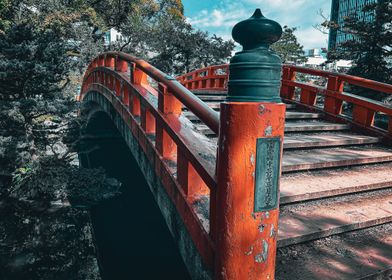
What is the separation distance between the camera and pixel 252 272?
1.86 metres

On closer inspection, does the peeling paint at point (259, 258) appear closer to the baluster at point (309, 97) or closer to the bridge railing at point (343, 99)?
the bridge railing at point (343, 99)

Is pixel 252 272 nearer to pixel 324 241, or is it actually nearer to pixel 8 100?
pixel 324 241

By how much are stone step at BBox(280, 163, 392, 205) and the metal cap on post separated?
4.62 feet

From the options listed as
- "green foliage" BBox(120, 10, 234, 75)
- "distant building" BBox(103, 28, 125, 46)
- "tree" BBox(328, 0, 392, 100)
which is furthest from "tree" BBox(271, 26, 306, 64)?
"tree" BBox(328, 0, 392, 100)

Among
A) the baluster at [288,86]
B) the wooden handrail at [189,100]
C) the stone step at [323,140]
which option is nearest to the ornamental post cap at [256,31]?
the wooden handrail at [189,100]

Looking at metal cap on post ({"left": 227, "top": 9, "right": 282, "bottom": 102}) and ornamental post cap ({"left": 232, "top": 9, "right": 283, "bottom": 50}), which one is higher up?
ornamental post cap ({"left": 232, "top": 9, "right": 283, "bottom": 50})

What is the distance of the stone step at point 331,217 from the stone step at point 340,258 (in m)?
0.07

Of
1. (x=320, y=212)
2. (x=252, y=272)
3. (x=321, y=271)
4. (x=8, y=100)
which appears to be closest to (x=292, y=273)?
(x=321, y=271)

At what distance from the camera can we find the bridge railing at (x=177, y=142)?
225cm

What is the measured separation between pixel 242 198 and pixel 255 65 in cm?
77

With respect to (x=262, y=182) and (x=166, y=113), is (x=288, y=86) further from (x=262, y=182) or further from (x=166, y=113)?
(x=262, y=182)

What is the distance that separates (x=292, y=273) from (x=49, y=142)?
32.8 feet

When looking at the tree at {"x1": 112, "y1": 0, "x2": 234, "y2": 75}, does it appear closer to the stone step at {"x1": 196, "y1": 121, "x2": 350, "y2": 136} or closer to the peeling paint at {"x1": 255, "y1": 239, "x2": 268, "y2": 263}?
the stone step at {"x1": 196, "y1": 121, "x2": 350, "y2": 136}

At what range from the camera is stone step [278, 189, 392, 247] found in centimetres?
245
